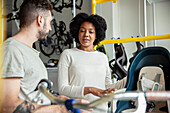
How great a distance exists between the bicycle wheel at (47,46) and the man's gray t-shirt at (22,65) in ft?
8.53

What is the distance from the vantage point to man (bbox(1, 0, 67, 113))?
0.81m

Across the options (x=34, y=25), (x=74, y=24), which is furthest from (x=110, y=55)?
(x=34, y=25)

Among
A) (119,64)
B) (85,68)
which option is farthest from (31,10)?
(119,64)

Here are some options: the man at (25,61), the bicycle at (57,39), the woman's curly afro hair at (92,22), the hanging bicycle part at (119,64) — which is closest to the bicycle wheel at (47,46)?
the bicycle at (57,39)

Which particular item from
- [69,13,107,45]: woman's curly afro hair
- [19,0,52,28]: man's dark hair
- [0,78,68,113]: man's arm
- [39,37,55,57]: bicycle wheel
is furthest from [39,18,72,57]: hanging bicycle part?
[0,78,68,113]: man's arm

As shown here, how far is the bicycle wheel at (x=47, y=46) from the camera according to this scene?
358 cm

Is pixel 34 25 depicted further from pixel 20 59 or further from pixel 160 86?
pixel 160 86

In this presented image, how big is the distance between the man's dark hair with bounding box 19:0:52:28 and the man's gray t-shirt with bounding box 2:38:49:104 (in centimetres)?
16

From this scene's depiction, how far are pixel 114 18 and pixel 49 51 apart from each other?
1.79m

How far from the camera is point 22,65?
887 mm

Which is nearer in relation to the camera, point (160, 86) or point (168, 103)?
point (168, 103)

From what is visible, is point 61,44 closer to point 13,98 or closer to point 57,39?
point 57,39

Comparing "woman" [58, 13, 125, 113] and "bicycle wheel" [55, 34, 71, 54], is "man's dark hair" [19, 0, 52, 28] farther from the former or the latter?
"bicycle wheel" [55, 34, 71, 54]

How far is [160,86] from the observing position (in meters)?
1.35
